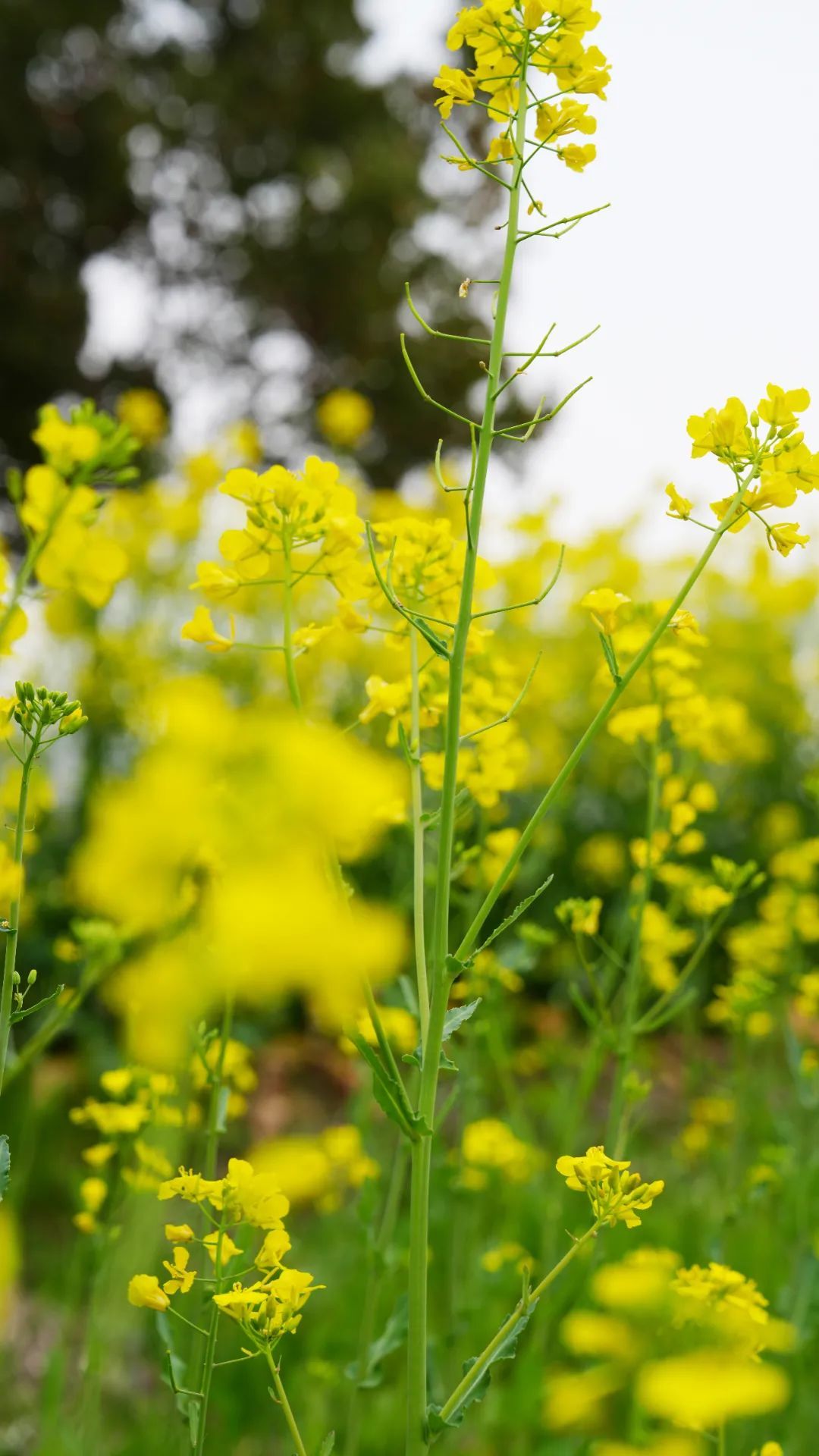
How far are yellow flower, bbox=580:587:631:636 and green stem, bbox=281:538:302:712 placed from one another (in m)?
0.34

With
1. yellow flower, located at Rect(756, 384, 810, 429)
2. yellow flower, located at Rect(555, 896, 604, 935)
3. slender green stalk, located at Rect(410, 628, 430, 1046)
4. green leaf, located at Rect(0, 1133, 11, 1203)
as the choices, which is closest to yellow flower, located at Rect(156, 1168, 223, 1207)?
green leaf, located at Rect(0, 1133, 11, 1203)

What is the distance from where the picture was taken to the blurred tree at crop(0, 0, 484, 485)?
429 inches

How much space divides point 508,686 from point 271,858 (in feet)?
5.81

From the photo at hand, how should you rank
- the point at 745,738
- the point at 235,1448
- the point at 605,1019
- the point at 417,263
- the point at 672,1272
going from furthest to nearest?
the point at 417,263
the point at 745,738
the point at 235,1448
the point at 605,1019
the point at 672,1272

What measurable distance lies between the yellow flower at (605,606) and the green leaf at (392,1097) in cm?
54

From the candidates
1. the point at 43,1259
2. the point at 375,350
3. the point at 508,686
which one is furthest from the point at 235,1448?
the point at 375,350

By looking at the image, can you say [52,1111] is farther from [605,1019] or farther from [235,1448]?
[605,1019]

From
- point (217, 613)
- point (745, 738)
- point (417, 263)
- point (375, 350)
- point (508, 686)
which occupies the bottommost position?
point (508, 686)

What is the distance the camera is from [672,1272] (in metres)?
1.36

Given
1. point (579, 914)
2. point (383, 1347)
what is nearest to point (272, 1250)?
point (383, 1347)

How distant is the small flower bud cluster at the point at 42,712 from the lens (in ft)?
4.22

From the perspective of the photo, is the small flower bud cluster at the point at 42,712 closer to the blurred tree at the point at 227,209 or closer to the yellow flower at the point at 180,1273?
the yellow flower at the point at 180,1273

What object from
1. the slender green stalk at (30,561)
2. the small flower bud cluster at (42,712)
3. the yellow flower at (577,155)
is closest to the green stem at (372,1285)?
the small flower bud cluster at (42,712)

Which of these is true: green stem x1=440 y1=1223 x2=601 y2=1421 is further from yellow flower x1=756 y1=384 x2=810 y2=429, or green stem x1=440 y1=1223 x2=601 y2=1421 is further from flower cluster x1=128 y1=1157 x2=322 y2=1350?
yellow flower x1=756 y1=384 x2=810 y2=429
